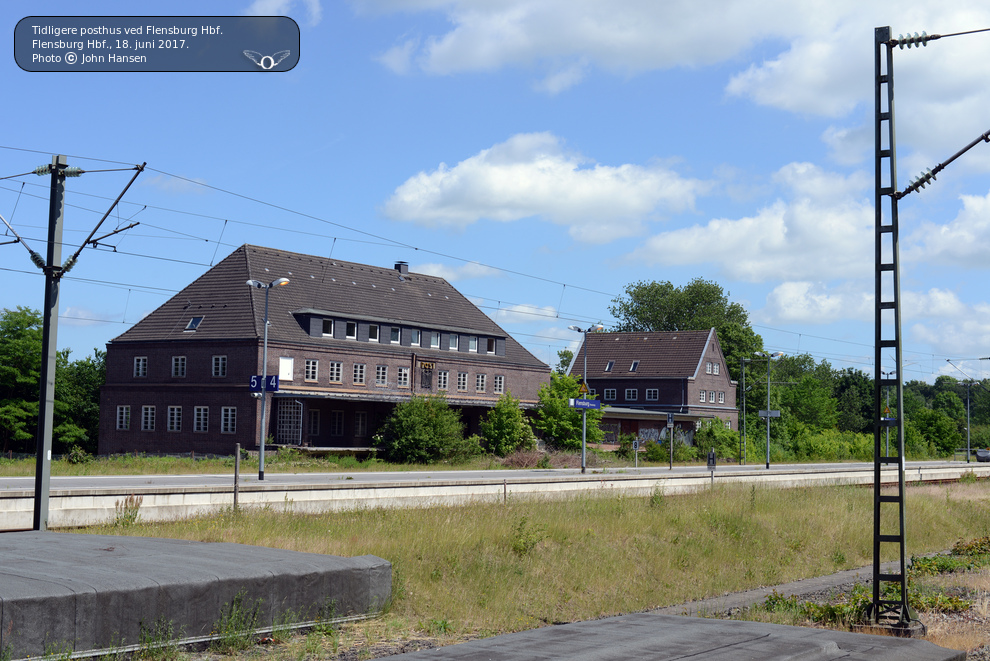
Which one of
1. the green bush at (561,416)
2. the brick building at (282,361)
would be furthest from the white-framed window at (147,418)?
the green bush at (561,416)

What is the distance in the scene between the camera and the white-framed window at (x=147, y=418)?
57.8m

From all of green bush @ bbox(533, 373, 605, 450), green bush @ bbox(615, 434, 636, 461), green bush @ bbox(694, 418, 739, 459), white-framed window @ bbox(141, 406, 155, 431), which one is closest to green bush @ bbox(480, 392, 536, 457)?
green bush @ bbox(533, 373, 605, 450)

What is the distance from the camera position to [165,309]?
2394 inches

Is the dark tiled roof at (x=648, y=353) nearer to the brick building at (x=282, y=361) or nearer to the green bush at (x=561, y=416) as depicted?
the brick building at (x=282, y=361)

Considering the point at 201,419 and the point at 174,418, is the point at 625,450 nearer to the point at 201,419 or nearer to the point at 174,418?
the point at 201,419

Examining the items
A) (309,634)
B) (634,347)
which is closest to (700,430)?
(634,347)

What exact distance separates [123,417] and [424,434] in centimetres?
2051

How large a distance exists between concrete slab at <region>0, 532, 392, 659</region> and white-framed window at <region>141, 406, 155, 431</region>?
153 ft

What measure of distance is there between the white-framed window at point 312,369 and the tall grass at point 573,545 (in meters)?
30.6

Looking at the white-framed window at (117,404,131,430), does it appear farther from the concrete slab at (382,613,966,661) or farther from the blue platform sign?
the concrete slab at (382,613,966,661)

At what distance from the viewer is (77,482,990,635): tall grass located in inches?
608

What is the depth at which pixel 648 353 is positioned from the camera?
9269cm

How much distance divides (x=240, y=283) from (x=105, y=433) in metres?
12.2

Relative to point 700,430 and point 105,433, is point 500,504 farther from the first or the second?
point 700,430
